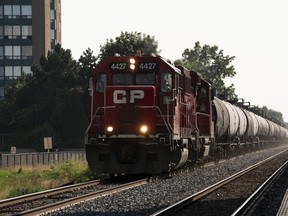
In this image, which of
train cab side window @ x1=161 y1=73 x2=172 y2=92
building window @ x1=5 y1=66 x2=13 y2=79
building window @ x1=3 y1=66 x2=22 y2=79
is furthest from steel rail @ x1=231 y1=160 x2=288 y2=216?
building window @ x1=5 y1=66 x2=13 y2=79

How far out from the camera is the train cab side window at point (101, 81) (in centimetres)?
2089

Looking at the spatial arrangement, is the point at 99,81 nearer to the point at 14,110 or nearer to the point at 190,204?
the point at 190,204

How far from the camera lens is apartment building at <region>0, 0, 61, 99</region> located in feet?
326

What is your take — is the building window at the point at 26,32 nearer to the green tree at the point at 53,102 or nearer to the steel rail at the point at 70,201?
the green tree at the point at 53,102

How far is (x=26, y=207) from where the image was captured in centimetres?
1416

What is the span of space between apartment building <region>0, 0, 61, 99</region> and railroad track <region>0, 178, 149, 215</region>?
3252 inches

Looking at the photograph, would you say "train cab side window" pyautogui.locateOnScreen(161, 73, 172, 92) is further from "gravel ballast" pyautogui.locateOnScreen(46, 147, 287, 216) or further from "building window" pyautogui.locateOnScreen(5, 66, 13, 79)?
"building window" pyautogui.locateOnScreen(5, 66, 13, 79)

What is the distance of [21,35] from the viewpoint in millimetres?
100625

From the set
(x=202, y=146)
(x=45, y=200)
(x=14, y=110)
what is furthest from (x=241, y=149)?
(x=14, y=110)

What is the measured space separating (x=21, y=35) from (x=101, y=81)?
82480mm

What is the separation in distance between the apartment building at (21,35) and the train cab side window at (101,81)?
264 feet

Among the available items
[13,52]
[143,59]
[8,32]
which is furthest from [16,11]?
[143,59]

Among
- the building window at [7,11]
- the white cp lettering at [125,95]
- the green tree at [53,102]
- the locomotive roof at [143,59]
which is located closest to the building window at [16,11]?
the building window at [7,11]

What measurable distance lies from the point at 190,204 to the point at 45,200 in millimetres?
3668
